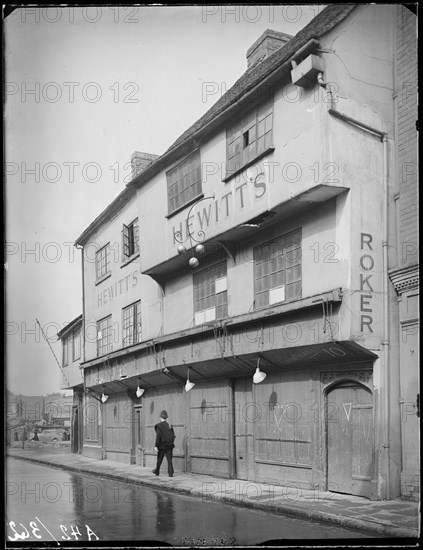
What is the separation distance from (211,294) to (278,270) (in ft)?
9.43

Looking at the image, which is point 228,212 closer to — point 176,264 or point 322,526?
point 176,264

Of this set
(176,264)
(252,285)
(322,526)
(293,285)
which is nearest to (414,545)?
(322,526)

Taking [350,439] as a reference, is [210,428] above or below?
below

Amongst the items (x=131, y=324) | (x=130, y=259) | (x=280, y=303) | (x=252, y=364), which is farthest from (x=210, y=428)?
(x=130, y=259)

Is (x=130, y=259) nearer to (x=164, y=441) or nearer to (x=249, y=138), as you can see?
(x=164, y=441)

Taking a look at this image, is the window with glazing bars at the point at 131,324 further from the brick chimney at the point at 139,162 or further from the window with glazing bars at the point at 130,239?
the brick chimney at the point at 139,162

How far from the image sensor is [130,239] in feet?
71.4

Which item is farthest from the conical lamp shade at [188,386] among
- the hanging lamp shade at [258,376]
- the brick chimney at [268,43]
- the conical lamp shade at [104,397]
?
the brick chimney at [268,43]

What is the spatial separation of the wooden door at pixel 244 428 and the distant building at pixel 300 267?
0.04 metres

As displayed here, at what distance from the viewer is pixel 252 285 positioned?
16078 millimetres

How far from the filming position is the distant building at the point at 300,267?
507 inches

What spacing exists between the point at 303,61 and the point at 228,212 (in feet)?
12.5

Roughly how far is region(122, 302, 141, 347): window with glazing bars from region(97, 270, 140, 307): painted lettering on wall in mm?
605

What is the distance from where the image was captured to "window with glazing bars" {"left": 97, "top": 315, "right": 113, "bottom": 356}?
2306cm
